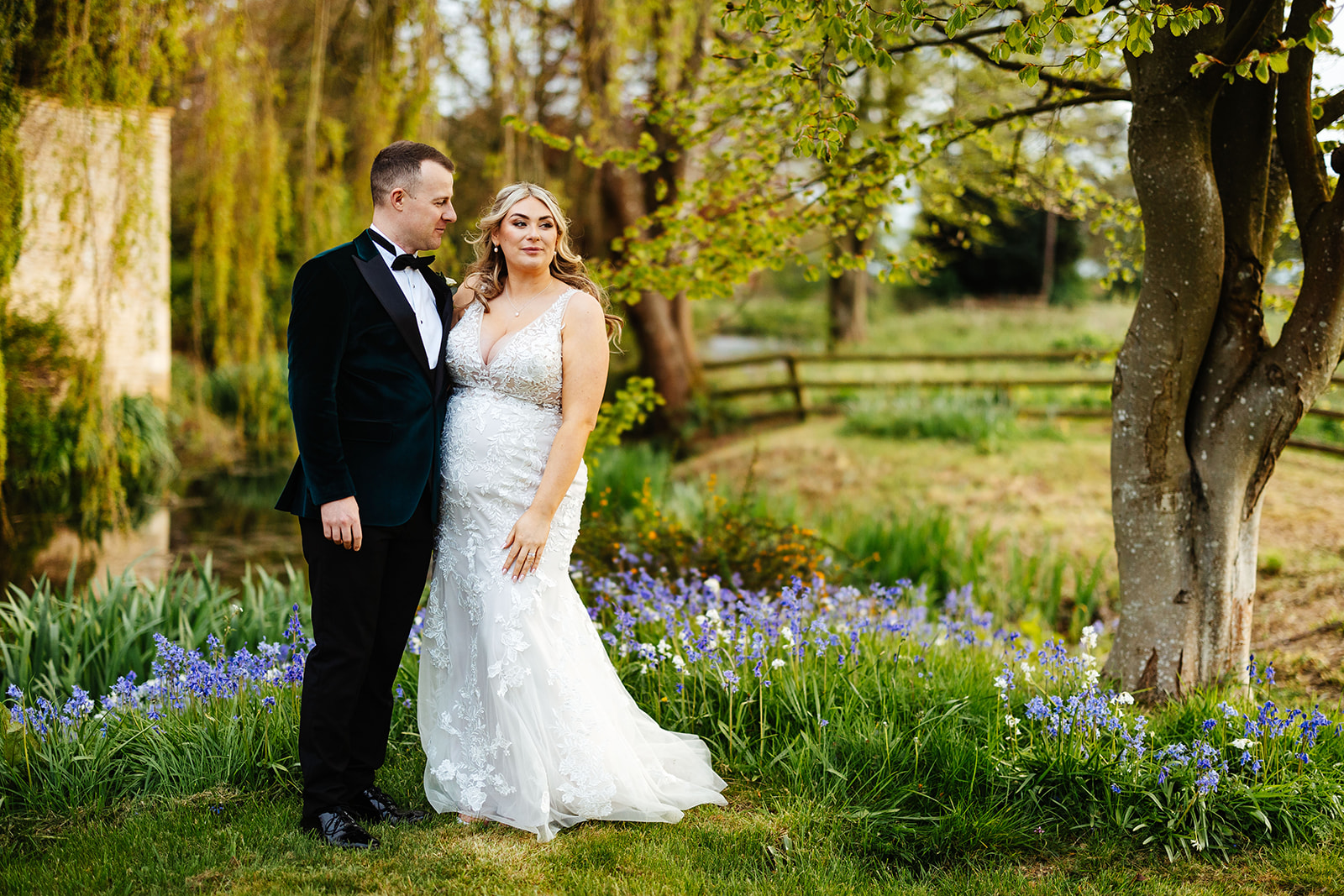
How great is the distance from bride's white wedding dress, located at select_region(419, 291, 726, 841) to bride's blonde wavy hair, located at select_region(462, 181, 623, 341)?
0.49 ft

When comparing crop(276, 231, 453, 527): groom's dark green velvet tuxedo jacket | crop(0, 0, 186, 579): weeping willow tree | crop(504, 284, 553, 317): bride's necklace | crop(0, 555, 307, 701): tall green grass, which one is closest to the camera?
crop(276, 231, 453, 527): groom's dark green velvet tuxedo jacket

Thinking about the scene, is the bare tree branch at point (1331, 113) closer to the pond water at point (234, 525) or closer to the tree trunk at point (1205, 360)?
the tree trunk at point (1205, 360)

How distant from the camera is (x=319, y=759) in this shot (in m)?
2.90

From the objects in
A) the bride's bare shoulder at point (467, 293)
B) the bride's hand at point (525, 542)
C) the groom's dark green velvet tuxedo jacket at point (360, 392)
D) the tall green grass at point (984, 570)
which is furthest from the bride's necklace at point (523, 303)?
the tall green grass at point (984, 570)

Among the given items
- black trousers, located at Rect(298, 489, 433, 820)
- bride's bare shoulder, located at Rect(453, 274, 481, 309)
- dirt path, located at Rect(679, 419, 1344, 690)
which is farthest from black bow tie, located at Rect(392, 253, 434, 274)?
dirt path, located at Rect(679, 419, 1344, 690)

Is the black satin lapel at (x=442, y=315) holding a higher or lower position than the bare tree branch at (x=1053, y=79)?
lower

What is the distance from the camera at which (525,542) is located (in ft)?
9.80

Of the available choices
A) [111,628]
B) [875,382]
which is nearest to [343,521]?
[111,628]

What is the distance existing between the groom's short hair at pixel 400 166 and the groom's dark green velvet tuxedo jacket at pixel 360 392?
0.17 m

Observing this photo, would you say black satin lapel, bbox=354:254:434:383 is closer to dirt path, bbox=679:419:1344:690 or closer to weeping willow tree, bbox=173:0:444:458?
dirt path, bbox=679:419:1344:690

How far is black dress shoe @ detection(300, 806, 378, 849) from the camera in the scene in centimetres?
284

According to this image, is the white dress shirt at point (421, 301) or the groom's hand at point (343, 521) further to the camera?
the white dress shirt at point (421, 301)

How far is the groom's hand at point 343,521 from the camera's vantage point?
280cm

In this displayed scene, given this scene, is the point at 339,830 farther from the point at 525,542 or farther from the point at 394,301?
the point at 394,301
